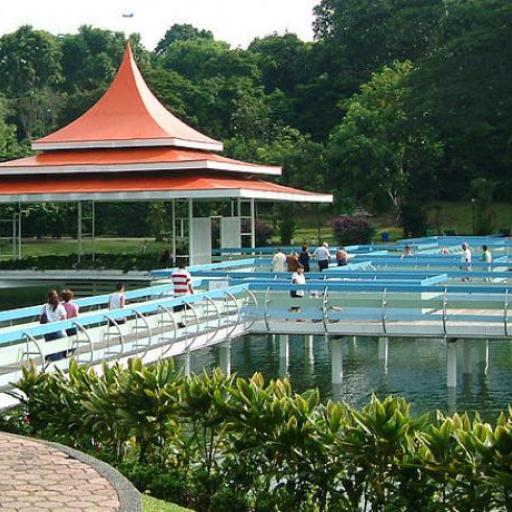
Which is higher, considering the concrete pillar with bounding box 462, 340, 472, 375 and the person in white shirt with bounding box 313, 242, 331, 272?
the person in white shirt with bounding box 313, 242, 331, 272

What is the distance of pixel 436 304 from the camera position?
66.1ft

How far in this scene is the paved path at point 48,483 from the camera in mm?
9094

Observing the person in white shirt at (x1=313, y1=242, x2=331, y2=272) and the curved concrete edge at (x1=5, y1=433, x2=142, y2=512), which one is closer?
the curved concrete edge at (x1=5, y1=433, x2=142, y2=512)

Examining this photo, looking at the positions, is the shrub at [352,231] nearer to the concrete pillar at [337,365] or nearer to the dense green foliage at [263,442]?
the concrete pillar at [337,365]

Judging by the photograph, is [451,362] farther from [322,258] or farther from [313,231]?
[313,231]

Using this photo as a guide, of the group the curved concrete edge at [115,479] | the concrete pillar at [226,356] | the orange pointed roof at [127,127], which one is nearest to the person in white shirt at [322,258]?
the concrete pillar at [226,356]

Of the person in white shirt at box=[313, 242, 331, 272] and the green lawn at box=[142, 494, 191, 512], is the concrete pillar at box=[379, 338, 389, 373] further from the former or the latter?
the green lawn at box=[142, 494, 191, 512]

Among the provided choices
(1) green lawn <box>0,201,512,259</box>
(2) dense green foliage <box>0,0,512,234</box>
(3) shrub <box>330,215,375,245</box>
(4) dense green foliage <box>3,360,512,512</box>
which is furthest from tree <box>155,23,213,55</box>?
(4) dense green foliage <box>3,360,512,512</box>

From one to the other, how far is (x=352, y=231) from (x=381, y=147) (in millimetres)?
7056

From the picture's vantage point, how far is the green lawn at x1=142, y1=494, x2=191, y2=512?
9.77 m

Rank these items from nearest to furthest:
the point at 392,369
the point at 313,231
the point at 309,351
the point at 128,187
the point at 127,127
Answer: the point at 392,369 → the point at 309,351 → the point at 128,187 → the point at 127,127 → the point at 313,231

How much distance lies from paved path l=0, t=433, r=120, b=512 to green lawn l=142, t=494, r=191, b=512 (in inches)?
16.4

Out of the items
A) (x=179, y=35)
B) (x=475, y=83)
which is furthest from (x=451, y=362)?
(x=179, y=35)

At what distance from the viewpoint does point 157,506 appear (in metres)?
9.97
